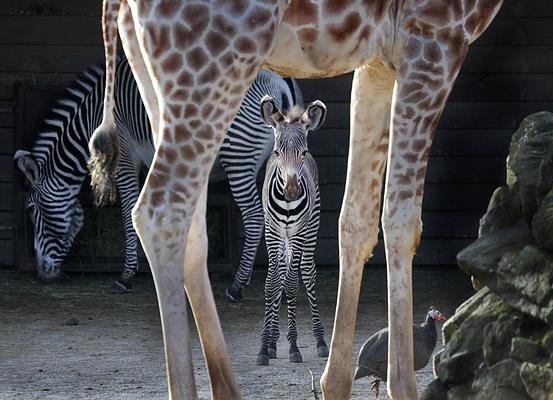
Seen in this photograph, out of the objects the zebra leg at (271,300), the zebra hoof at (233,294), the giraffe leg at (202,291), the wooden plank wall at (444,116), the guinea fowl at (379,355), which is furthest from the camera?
the wooden plank wall at (444,116)

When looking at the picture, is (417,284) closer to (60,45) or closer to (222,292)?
(222,292)

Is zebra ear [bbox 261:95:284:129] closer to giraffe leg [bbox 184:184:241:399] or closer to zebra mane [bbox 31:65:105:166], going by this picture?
giraffe leg [bbox 184:184:241:399]

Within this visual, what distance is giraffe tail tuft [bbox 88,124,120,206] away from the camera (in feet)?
15.3

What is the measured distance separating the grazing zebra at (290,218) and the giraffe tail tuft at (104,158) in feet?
7.12

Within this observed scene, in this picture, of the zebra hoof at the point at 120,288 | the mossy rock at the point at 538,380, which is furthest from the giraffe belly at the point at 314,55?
the zebra hoof at the point at 120,288

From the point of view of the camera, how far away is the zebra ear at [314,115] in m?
7.10

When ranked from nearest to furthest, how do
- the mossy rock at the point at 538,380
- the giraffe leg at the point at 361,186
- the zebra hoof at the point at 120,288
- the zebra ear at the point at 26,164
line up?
the mossy rock at the point at 538,380 → the giraffe leg at the point at 361,186 → the zebra hoof at the point at 120,288 → the zebra ear at the point at 26,164

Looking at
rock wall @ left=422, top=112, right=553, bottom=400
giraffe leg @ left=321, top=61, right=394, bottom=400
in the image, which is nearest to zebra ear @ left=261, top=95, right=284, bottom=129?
giraffe leg @ left=321, top=61, right=394, bottom=400

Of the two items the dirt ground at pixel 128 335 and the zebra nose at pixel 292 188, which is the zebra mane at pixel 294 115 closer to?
Result: the zebra nose at pixel 292 188

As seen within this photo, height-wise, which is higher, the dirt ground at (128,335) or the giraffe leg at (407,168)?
the giraffe leg at (407,168)

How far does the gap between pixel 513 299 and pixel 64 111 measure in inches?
276

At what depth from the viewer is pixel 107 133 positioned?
184 inches

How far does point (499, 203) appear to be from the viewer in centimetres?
436

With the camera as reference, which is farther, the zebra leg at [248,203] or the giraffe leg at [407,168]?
the zebra leg at [248,203]
